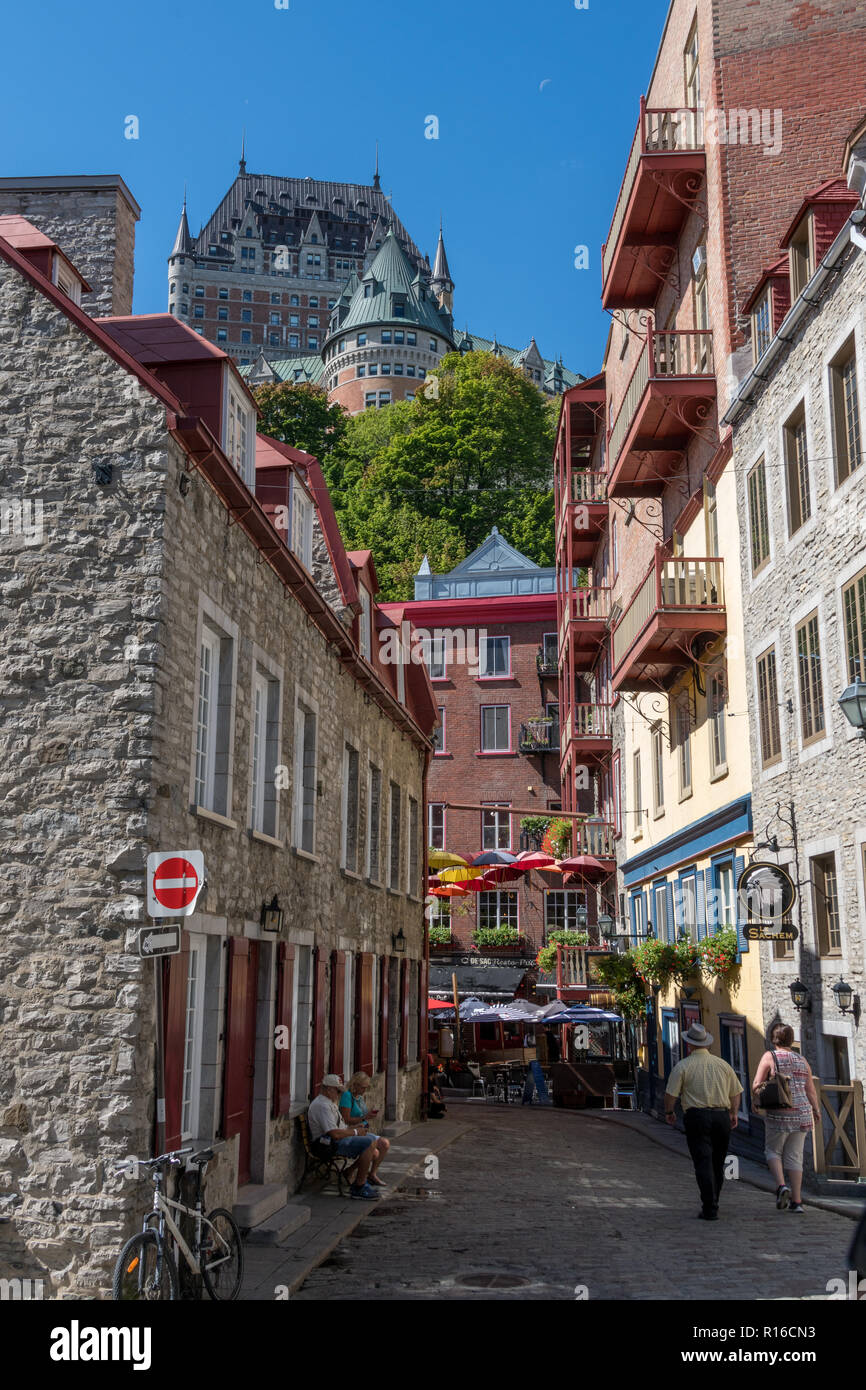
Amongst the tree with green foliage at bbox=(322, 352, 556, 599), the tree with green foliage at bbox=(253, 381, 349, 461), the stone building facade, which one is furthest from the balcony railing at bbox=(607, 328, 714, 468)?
the tree with green foliage at bbox=(253, 381, 349, 461)

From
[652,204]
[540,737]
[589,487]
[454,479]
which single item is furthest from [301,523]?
[454,479]

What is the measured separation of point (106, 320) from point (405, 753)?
39.1 feet

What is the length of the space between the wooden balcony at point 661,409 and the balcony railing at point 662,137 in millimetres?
2766

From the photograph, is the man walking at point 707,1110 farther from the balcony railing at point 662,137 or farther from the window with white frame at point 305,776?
the balcony railing at point 662,137

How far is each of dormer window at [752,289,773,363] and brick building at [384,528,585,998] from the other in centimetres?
2571

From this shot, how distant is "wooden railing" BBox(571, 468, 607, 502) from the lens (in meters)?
33.6

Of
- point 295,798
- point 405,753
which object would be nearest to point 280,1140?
point 295,798

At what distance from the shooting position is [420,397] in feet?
241

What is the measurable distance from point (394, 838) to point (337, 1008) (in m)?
5.91

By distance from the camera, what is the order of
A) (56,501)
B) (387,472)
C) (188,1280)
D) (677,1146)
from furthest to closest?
1. (387,472)
2. (677,1146)
3. (56,501)
4. (188,1280)

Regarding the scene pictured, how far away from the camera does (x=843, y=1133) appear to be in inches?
542

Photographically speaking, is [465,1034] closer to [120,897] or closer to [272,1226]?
[272,1226]

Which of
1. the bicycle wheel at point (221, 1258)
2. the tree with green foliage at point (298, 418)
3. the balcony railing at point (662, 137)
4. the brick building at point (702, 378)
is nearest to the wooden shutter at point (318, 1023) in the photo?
the bicycle wheel at point (221, 1258)

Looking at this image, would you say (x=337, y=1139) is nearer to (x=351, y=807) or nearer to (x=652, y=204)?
(x=351, y=807)
